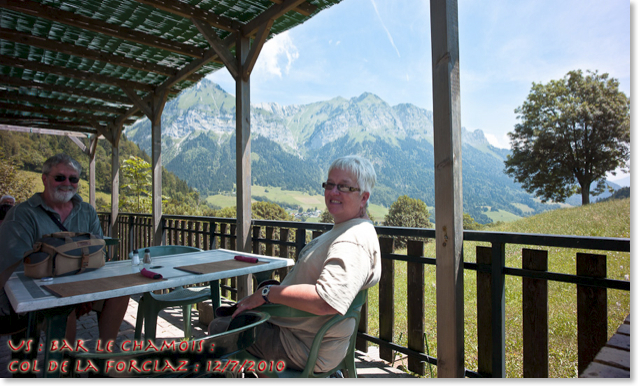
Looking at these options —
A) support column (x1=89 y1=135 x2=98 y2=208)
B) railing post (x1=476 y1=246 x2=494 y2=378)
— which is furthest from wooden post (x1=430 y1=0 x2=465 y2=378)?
support column (x1=89 y1=135 x2=98 y2=208)

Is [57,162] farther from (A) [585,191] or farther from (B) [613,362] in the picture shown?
(A) [585,191]

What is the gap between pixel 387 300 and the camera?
8.09 feet

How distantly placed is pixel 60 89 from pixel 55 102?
0.89 meters

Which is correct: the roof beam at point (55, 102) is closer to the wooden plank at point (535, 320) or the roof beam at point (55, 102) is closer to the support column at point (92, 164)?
the support column at point (92, 164)

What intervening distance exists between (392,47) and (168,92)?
90.6 m

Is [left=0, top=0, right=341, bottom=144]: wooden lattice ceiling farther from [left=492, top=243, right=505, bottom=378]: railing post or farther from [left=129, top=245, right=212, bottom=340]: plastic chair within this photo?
[left=492, top=243, right=505, bottom=378]: railing post

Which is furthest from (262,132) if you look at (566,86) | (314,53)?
(566,86)

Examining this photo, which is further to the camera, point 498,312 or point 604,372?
point 498,312

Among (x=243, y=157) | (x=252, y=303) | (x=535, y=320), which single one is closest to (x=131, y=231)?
(x=243, y=157)

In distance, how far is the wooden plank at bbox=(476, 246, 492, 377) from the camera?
6.36 ft

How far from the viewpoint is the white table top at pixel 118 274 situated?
1.32m

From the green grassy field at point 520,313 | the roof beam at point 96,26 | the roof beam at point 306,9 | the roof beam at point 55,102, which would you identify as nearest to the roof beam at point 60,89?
the roof beam at point 55,102

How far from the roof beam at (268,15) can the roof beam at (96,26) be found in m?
0.93

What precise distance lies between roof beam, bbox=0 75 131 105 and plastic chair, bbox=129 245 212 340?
4.10 meters
